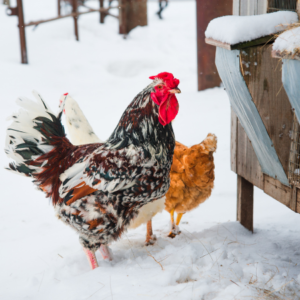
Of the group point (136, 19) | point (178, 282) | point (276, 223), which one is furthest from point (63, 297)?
point (136, 19)

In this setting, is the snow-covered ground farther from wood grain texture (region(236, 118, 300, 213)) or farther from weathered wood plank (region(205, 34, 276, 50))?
weathered wood plank (region(205, 34, 276, 50))

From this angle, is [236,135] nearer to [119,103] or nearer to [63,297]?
[63,297]

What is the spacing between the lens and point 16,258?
313 centimetres

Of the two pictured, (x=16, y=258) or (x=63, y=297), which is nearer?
(x=63, y=297)

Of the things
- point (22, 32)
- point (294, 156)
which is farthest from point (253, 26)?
point (22, 32)

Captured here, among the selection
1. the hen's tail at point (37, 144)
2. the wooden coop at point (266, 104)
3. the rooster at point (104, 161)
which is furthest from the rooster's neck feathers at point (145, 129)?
the wooden coop at point (266, 104)

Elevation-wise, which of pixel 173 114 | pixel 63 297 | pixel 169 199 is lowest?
pixel 63 297

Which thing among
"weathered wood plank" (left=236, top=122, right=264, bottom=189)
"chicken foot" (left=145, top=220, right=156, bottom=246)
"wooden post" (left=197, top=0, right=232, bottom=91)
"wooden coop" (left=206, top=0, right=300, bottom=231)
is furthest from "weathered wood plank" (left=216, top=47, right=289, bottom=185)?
"wooden post" (left=197, top=0, right=232, bottom=91)

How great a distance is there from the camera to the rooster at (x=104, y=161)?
247 cm

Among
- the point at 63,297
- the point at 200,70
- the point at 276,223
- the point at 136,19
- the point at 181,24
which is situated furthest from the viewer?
the point at 181,24

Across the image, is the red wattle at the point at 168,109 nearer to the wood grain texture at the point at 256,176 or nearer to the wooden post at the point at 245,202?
the wood grain texture at the point at 256,176

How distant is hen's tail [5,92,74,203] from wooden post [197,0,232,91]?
4941mm

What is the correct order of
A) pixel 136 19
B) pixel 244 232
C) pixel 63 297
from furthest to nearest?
pixel 136 19
pixel 244 232
pixel 63 297

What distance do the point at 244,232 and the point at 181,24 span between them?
10.9m
